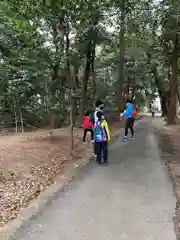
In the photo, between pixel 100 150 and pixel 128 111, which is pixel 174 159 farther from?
pixel 128 111

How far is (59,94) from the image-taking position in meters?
21.4

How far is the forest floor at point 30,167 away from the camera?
20.8 feet

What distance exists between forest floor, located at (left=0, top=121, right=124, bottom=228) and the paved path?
1.75 feet

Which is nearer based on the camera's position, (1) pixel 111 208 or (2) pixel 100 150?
(1) pixel 111 208

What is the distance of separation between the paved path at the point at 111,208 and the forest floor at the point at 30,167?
0.53m

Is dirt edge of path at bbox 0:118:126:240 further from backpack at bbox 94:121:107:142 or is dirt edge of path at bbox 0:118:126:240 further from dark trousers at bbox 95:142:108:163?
backpack at bbox 94:121:107:142

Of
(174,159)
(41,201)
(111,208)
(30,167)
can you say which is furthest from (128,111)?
(111,208)

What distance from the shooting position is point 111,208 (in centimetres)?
594

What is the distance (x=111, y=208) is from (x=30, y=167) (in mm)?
3419

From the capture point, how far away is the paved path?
16.1 feet

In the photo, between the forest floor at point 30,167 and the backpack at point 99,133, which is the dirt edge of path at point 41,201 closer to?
the forest floor at point 30,167

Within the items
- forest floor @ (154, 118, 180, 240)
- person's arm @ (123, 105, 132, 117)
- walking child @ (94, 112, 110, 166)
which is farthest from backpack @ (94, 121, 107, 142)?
person's arm @ (123, 105, 132, 117)

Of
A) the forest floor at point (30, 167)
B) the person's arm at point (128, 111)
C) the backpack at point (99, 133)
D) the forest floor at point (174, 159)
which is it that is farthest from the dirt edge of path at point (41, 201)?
the person's arm at point (128, 111)

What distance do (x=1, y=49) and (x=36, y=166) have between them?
13027 mm
